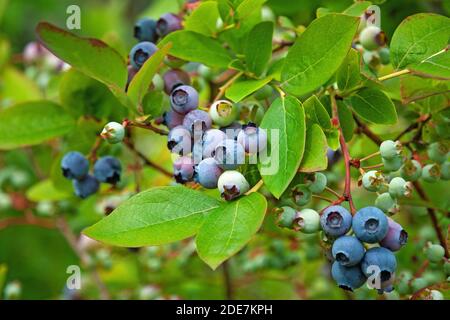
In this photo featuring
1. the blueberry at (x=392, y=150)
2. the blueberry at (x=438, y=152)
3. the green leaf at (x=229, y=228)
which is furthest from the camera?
the blueberry at (x=438, y=152)

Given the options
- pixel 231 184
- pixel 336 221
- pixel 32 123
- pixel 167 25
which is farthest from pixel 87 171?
pixel 336 221

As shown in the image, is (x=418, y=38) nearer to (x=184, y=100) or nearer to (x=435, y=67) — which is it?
(x=435, y=67)

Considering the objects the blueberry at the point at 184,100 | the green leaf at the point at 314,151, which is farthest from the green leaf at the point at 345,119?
the blueberry at the point at 184,100

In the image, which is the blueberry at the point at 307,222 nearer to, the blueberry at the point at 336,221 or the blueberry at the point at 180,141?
the blueberry at the point at 336,221

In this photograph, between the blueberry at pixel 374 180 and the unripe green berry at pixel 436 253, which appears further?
the unripe green berry at pixel 436 253

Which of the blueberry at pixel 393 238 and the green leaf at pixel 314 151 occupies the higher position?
the green leaf at pixel 314 151
